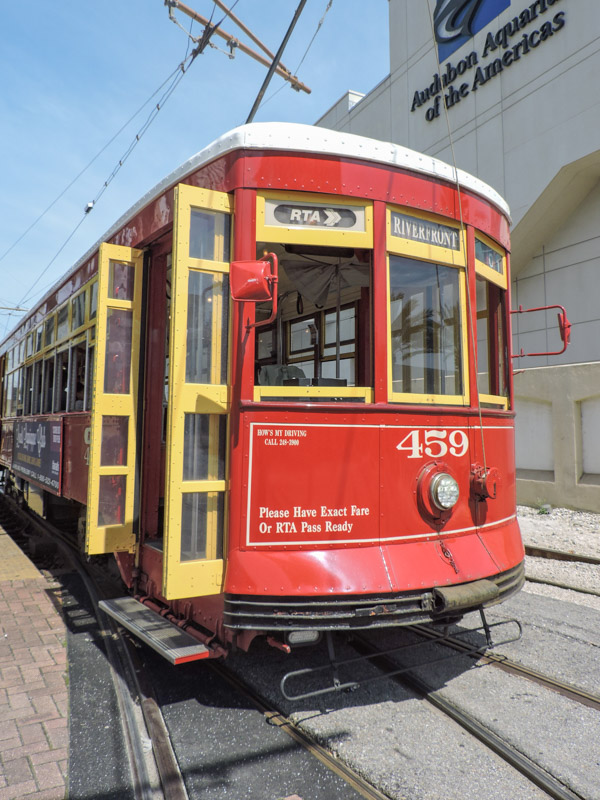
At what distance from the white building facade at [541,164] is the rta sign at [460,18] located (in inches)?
1.1

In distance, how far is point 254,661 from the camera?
12.7 ft

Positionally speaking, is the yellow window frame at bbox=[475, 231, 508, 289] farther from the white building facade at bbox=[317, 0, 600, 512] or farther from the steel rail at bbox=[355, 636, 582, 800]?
the white building facade at bbox=[317, 0, 600, 512]

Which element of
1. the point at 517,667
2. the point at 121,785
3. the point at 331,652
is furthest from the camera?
the point at 517,667

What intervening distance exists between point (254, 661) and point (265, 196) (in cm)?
295

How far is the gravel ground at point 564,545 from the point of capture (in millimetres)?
5654

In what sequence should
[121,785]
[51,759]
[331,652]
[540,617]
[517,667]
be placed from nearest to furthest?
[121,785] → [51,759] → [331,652] → [517,667] → [540,617]

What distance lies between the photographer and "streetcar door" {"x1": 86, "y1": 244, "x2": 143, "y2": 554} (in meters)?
3.80

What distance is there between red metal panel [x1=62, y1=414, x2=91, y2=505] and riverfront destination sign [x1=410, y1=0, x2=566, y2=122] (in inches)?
411

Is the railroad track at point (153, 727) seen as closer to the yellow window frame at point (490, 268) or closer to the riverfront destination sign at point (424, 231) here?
the riverfront destination sign at point (424, 231)

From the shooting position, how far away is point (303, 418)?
3.21 meters

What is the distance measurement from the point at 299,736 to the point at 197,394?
1.83m

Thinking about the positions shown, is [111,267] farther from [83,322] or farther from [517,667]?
[517,667]

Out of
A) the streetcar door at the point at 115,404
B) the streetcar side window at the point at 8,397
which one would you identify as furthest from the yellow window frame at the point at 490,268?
the streetcar side window at the point at 8,397

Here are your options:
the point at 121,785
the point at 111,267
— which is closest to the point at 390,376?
the point at 111,267
